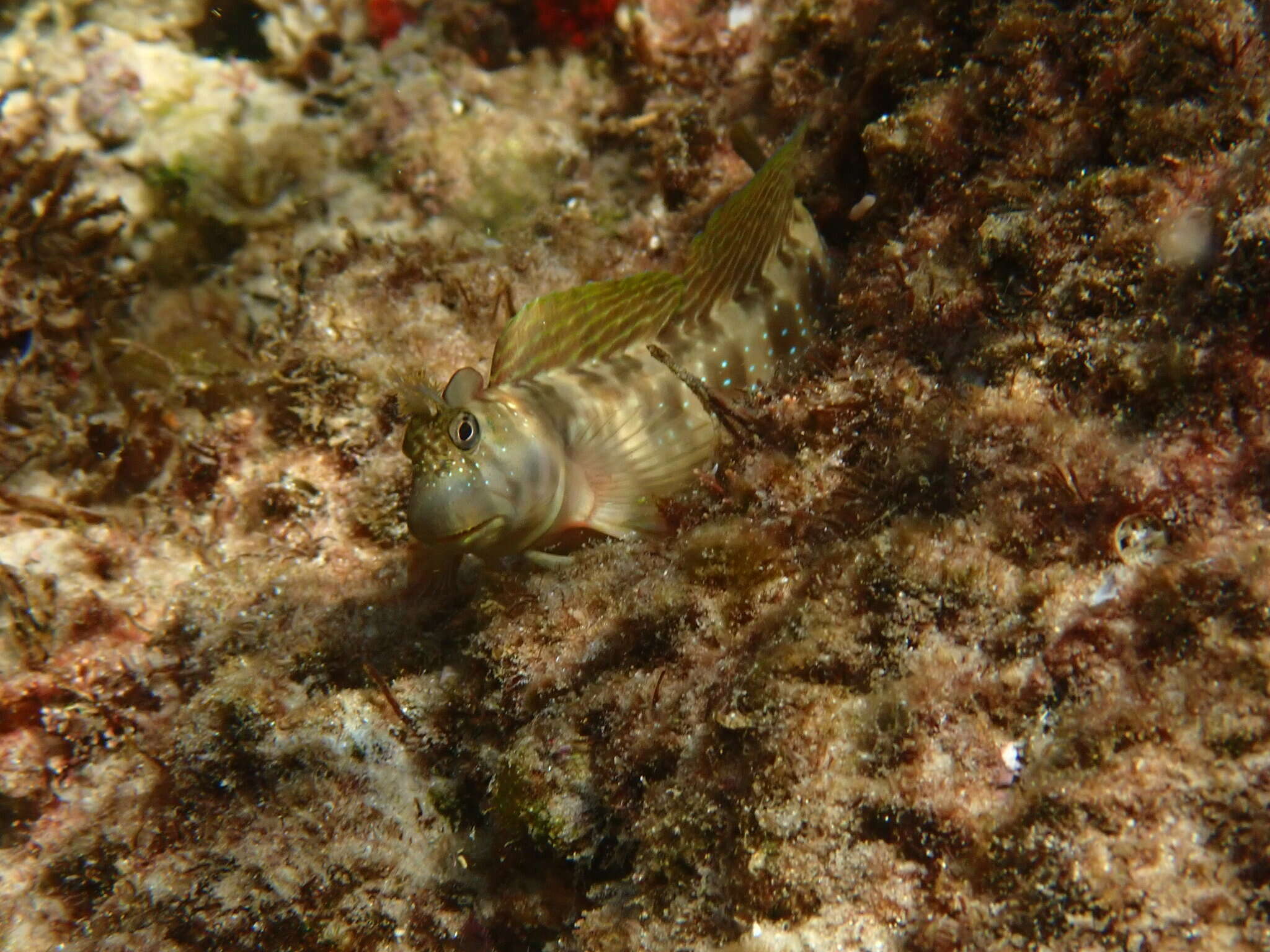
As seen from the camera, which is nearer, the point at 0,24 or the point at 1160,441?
Result: the point at 1160,441

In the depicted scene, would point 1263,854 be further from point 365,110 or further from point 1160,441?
point 365,110

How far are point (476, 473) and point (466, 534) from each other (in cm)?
25

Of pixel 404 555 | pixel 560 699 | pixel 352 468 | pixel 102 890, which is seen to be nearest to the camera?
pixel 560 699

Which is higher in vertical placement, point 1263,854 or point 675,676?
point 1263,854

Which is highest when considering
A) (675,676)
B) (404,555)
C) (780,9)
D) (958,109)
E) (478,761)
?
(780,9)

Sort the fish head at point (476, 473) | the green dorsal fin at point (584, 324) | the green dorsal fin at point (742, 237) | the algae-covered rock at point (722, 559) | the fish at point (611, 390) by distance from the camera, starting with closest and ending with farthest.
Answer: the algae-covered rock at point (722, 559) → the fish head at point (476, 473) → the fish at point (611, 390) → the green dorsal fin at point (742, 237) → the green dorsal fin at point (584, 324)

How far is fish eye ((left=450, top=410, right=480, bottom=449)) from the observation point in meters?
2.96

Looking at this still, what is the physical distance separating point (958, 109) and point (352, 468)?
3.33m

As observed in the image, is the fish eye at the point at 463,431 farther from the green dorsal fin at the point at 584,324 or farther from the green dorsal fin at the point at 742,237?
the green dorsal fin at the point at 742,237

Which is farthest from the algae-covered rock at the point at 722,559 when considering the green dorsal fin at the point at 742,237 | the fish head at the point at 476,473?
the green dorsal fin at the point at 742,237

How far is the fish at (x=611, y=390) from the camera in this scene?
2.98 meters

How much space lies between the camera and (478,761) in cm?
269

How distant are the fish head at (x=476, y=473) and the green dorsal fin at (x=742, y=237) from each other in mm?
1083

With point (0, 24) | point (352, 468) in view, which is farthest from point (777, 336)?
point (0, 24)
